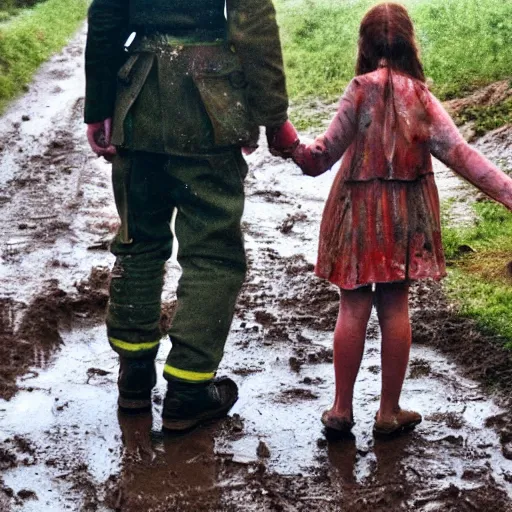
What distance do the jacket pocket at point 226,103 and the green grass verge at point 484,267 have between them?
1722mm

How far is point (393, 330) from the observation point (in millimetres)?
3871

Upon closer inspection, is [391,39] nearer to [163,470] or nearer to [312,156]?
[312,156]

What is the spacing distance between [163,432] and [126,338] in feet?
1.36

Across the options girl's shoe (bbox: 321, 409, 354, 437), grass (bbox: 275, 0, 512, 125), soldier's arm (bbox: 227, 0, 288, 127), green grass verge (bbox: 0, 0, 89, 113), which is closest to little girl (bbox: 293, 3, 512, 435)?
soldier's arm (bbox: 227, 0, 288, 127)

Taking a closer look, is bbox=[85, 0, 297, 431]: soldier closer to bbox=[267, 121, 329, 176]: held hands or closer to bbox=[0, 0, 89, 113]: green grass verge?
bbox=[267, 121, 329, 176]: held hands

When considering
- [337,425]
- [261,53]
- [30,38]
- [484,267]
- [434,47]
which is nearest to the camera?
[261,53]

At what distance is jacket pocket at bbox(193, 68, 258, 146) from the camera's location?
386 cm

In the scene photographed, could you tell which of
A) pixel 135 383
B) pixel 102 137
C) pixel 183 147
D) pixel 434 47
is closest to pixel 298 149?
pixel 183 147

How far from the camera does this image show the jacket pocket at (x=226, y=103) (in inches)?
152

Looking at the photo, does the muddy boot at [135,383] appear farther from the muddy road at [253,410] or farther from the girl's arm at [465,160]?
the girl's arm at [465,160]

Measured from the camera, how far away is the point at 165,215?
4168 millimetres

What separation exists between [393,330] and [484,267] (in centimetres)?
212

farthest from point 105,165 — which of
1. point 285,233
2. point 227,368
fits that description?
point 227,368

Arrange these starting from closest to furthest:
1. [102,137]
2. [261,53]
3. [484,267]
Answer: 1. [261,53]
2. [102,137]
3. [484,267]
